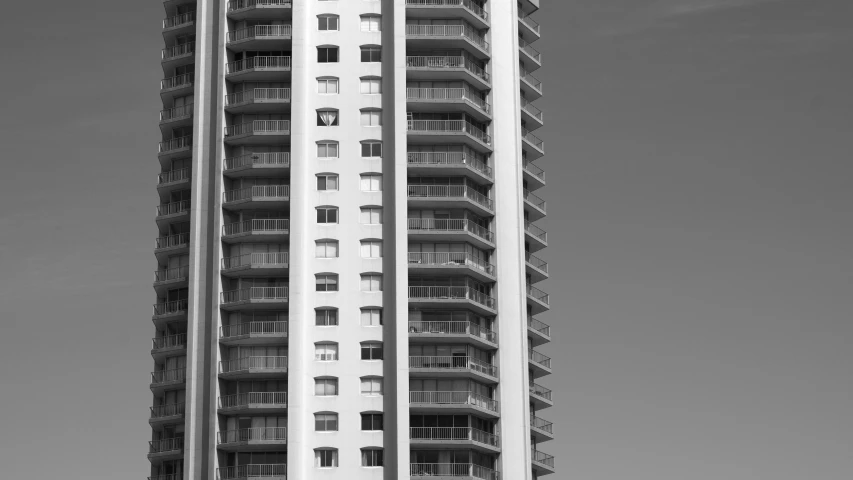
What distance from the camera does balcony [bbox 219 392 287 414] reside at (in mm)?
142750

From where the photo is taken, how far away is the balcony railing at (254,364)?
14450 cm

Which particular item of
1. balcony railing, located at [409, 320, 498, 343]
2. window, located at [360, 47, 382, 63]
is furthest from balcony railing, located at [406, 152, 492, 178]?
balcony railing, located at [409, 320, 498, 343]

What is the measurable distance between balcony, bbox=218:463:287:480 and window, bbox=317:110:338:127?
31447mm

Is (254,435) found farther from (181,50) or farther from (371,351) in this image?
(181,50)

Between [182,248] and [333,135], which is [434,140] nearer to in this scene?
[333,135]

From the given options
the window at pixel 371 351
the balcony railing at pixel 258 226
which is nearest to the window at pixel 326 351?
the window at pixel 371 351

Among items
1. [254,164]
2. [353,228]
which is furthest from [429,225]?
[254,164]

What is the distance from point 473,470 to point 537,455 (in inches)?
519

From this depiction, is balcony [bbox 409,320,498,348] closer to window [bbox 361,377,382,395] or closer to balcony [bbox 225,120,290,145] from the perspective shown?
window [bbox 361,377,382,395]

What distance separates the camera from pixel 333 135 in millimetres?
149000

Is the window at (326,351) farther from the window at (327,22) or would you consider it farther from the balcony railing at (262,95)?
the window at (327,22)

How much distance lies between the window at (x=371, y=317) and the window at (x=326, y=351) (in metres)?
3.34

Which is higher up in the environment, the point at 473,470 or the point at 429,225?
the point at 429,225

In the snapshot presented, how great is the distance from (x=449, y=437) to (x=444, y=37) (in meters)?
37.7
